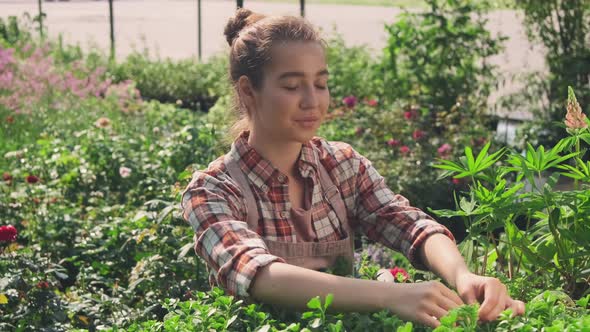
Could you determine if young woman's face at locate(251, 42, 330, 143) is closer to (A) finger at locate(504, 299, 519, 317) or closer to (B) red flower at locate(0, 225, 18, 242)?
(A) finger at locate(504, 299, 519, 317)

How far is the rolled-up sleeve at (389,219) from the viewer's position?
7.57 ft

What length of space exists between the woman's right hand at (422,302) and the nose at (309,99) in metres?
0.57

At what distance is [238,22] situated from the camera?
253 cm

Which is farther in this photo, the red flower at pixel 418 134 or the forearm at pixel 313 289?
the red flower at pixel 418 134

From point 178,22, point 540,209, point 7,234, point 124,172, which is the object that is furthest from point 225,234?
point 178,22

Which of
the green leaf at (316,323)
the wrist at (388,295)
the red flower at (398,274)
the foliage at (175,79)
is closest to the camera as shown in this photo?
the green leaf at (316,323)

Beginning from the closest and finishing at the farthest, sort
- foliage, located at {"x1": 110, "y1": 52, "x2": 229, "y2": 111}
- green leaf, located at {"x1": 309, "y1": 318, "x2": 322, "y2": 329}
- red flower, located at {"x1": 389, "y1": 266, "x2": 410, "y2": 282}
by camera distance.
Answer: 1. green leaf, located at {"x1": 309, "y1": 318, "x2": 322, "y2": 329}
2. red flower, located at {"x1": 389, "y1": 266, "x2": 410, "y2": 282}
3. foliage, located at {"x1": 110, "y1": 52, "x2": 229, "y2": 111}

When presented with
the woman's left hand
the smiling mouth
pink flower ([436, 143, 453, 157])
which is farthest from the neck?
pink flower ([436, 143, 453, 157])

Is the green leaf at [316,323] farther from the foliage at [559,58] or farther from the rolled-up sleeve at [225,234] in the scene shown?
the foliage at [559,58]

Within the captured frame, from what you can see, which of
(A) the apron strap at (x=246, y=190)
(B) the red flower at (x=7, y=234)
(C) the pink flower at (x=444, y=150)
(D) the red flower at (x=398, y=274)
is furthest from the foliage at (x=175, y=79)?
(A) the apron strap at (x=246, y=190)

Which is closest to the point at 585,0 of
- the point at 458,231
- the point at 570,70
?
the point at 570,70

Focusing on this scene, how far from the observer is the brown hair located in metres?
2.33

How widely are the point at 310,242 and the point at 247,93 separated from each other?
397 mm

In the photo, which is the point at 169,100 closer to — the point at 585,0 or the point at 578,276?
the point at 585,0
